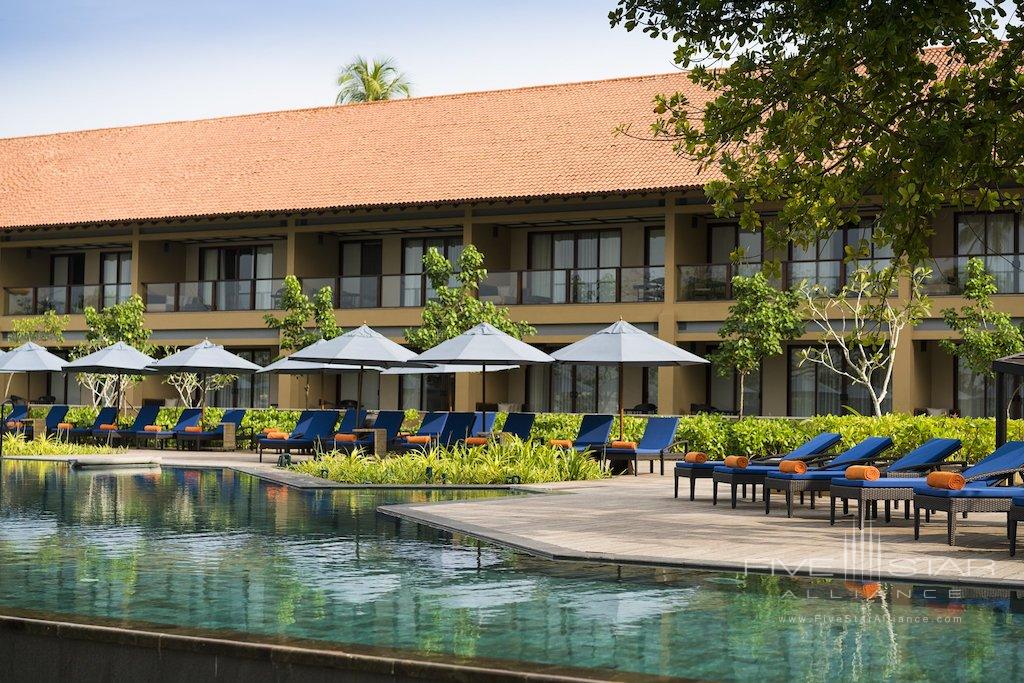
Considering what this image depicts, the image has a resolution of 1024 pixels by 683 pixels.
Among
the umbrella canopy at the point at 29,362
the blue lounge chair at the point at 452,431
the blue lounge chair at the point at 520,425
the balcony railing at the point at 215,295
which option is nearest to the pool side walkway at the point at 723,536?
the blue lounge chair at the point at 520,425

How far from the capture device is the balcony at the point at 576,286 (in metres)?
35.4

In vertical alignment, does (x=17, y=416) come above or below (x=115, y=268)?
below

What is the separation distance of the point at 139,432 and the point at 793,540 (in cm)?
2284

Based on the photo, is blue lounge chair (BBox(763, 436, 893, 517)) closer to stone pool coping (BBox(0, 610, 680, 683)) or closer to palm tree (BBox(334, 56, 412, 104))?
stone pool coping (BBox(0, 610, 680, 683))

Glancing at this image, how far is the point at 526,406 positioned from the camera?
38.3 metres

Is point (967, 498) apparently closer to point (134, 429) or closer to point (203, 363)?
point (203, 363)

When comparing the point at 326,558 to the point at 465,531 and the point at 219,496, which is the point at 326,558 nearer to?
Answer: the point at 465,531

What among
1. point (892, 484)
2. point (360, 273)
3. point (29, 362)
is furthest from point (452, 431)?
point (360, 273)

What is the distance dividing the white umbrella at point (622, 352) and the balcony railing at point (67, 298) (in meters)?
23.3

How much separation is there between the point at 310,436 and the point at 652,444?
7.72m

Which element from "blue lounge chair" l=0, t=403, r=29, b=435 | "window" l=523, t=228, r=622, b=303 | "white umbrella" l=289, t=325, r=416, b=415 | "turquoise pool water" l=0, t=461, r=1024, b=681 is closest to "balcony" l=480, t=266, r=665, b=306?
"window" l=523, t=228, r=622, b=303

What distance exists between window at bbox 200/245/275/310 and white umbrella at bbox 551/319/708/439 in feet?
58.4

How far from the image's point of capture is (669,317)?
34.2 metres

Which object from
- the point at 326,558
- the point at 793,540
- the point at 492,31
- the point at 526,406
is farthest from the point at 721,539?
the point at 526,406
